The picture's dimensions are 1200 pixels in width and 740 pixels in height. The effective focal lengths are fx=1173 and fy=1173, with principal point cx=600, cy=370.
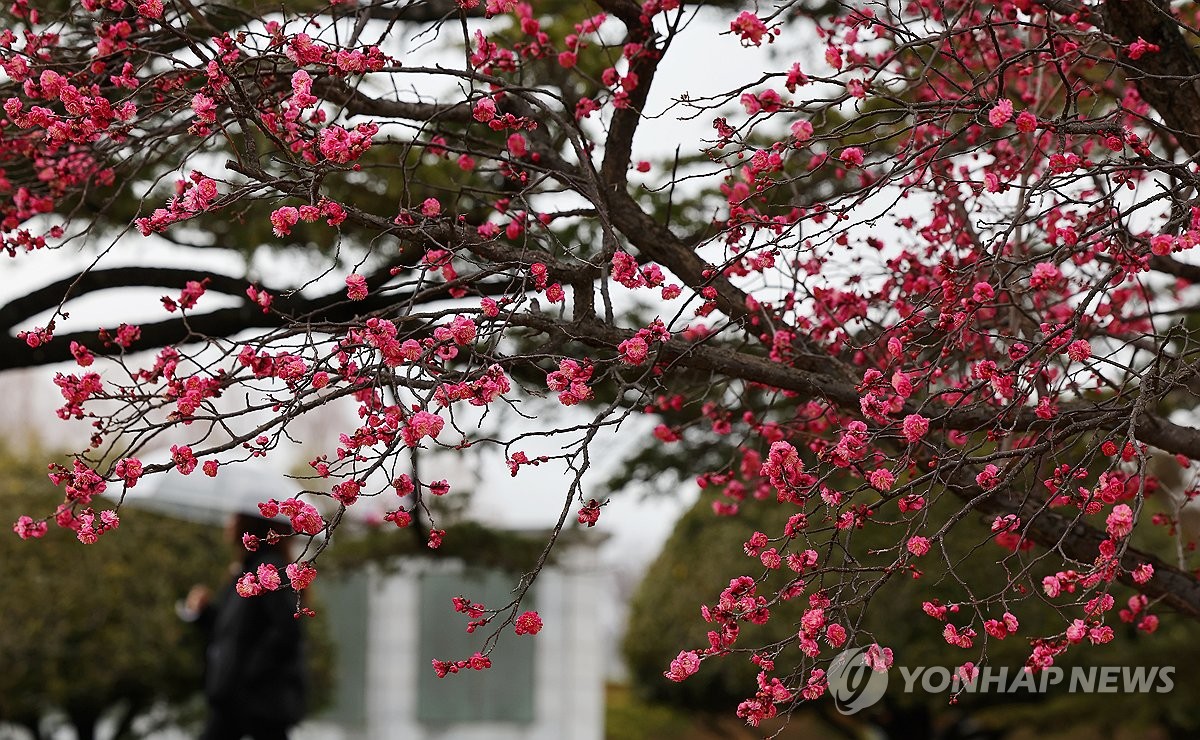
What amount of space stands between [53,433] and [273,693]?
22637mm

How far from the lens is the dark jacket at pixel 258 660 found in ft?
16.0

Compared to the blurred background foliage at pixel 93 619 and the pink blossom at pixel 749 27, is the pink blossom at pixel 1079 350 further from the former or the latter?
the blurred background foliage at pixel 93 619

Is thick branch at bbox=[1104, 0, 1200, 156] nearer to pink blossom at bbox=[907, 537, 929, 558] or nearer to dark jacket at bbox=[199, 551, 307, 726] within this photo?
pink blossom at bbox=[907, 537, 929, 558]

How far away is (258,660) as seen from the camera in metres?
4.88

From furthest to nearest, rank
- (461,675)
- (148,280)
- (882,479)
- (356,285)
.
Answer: (461,675) → (148,280) → (356,285) → (882,479)

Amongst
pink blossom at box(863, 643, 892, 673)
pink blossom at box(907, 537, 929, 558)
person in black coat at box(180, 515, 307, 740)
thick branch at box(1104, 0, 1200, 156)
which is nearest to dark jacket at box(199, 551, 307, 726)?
person in black coat at box(180, 515, 307, 740)

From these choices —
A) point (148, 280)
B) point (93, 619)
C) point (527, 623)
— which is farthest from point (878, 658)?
point (93, 619)

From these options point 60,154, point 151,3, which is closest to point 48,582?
point 60,154

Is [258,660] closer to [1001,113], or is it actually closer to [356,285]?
[356,285]

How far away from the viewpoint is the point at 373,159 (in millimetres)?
5812

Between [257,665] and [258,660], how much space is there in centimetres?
2

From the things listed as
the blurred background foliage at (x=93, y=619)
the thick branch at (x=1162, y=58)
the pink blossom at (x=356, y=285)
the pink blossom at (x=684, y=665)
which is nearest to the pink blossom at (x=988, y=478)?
the pink blossom at (x=684, y=665)

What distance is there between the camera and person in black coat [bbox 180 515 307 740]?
488 centimetres

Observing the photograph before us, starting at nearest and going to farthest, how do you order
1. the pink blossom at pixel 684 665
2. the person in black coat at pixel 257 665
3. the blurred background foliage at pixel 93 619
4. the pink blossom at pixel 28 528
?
the pink blossom at pixel 684 665 → the pink blossom at pixel 28 528 → the person in black coat at pixel 257 665 → the blurred background foliage at pixel 93 619
